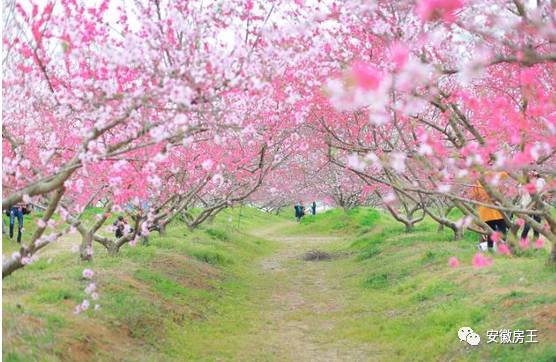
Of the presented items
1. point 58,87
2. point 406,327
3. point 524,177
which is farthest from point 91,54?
point 406,327

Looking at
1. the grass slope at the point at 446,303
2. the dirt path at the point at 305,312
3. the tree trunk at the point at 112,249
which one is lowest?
the dirt path at the point at 305,312

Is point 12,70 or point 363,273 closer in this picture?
point 12,70

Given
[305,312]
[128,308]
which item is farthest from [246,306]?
[128,308]

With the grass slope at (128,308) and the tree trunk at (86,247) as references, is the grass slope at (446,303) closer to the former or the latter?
the grass slope at (128,308)

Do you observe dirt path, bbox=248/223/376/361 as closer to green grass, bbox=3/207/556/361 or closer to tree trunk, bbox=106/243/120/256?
green grass, bbox=3/207/556/361

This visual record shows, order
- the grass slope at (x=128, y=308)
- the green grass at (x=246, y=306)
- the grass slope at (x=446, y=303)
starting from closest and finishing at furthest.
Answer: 1. the grass slope at (x=128, y=308)
2. the green grass at (x=246, y=306)
3. the grass slope at (x=446, y=303)

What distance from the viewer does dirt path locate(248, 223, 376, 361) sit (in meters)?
11.1

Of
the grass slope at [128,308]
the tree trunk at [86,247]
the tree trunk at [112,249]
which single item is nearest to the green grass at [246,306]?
the grass slope at [128,308]

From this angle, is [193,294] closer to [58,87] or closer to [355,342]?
[355,342]

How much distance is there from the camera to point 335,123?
54.4 feet

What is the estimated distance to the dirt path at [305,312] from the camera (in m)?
11.1

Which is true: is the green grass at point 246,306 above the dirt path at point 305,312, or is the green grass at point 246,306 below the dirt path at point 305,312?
above

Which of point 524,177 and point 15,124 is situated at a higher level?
point 15,124

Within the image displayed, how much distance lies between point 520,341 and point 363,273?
1000cm
